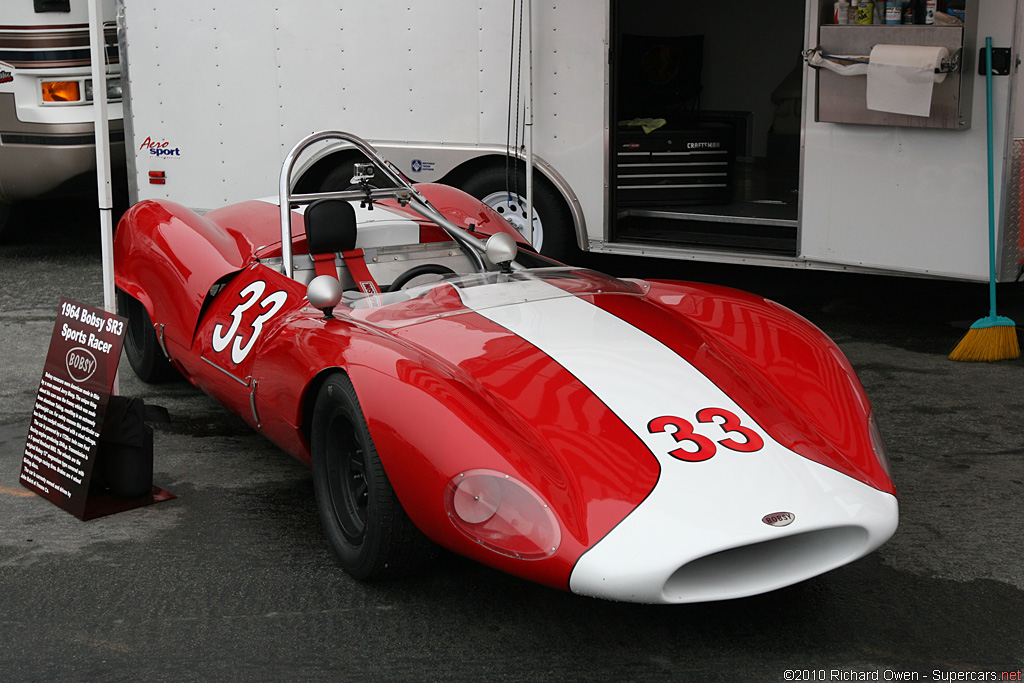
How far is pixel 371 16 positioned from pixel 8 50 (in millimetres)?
3048

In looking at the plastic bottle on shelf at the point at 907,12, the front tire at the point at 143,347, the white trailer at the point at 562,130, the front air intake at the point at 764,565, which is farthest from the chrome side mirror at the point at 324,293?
the plastic bottle on shelf at the point at 907,12

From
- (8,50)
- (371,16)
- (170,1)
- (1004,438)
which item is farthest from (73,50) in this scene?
(1004,438)

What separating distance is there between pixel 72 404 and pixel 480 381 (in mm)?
1744

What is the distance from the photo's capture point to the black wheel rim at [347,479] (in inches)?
134

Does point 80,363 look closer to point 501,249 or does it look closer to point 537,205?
point 501,249

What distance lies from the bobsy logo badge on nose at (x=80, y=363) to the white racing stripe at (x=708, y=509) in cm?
179

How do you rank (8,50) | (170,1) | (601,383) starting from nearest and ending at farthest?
(601,383), (170,1), (8,50)

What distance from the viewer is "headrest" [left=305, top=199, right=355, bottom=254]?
4.10 metres

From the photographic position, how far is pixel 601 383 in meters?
3.21

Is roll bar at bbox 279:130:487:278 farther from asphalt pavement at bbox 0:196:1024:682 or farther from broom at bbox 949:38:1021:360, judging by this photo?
broom at bbox 949:38:1021:360

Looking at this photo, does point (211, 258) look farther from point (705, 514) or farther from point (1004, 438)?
point (1004, 438)

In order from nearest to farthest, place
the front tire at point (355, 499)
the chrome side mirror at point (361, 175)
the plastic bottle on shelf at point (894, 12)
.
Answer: the front tire at point (355, 499)
the chrome side mirror at point (361, 175)
the plastic bottle on shelf at point (894, 12)

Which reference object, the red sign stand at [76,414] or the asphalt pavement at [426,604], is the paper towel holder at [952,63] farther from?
the red sign stand at [76,414]

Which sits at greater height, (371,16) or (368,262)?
(371,16)
